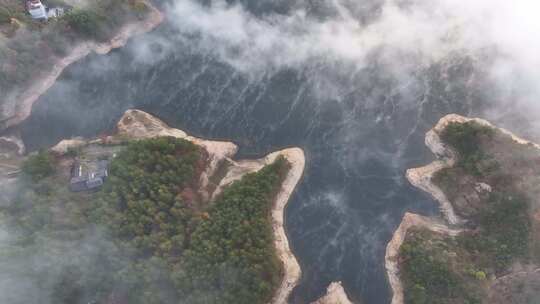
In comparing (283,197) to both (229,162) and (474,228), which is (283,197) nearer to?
(229,162)

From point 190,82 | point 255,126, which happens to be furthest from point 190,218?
point 190,82

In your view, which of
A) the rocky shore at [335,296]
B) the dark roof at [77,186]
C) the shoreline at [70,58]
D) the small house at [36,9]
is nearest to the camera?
Answer: the rocky shore at [335,296]

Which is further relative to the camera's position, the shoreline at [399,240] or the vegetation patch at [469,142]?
the vegetation patch at [469,142]

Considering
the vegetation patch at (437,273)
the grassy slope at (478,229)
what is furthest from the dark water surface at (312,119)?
the grassy slope at (478,229)

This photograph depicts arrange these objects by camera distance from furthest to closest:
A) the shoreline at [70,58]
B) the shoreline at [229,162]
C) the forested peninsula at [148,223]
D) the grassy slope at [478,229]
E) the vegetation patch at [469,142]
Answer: the shoreline at [70,58]
the vegetation patch at [469,142]
the shoreline at [229,162]
the grassy slope at [478,229]
the forested peninsula at [148,223]

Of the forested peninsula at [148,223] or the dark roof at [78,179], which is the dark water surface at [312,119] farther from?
the dark roof at [78,179]

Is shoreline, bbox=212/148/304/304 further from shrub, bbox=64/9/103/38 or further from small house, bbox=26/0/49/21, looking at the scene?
small house, bbox=26/0/49/21

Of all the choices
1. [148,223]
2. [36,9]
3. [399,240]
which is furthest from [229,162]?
[36,9]
